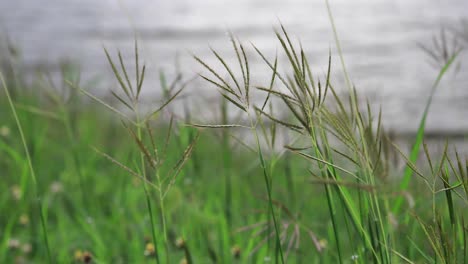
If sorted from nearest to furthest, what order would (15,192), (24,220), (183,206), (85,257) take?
(85,257) → (183,206) → (24,220) → (15,192)

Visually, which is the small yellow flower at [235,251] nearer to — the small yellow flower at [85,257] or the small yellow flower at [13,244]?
the small yellow flower at [85,257]

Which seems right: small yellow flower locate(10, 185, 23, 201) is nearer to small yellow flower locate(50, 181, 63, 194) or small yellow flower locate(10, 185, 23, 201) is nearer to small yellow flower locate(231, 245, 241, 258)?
small yellow flower locate(50, 181, 63, 194)

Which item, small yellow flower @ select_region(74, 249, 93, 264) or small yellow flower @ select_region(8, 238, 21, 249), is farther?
small yellow flower @ select_region(8, 238, 21, 249)

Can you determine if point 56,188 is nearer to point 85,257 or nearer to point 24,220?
point 24,220

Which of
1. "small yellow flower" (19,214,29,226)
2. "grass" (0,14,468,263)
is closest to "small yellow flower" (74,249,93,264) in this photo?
"grass" (0,14,468,263)

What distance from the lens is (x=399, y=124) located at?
375cm

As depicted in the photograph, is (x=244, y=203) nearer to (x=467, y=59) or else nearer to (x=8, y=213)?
(x=8, y=213)

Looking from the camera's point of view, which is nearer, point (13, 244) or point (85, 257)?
point (85, 257)

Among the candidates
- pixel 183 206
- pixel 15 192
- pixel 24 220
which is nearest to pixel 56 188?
pixel 15 192

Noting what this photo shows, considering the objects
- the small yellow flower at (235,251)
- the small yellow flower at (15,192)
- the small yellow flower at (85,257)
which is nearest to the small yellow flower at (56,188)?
the small yellow flower at (15,192)

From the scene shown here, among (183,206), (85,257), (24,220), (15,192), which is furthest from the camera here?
(15,192)

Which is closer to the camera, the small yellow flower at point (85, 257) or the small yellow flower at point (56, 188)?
the small yellow flower at point (85, 257)

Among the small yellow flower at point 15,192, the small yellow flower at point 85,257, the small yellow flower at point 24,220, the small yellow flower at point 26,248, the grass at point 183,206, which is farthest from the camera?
the small yellow flower at point 15,192

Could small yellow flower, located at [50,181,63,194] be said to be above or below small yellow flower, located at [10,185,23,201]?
below
